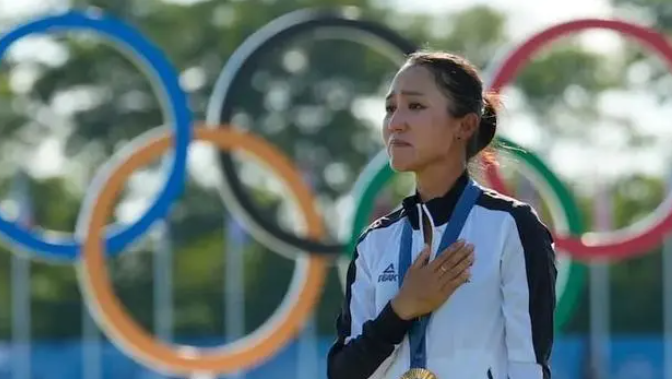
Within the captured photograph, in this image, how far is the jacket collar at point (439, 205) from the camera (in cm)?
Answer: 514

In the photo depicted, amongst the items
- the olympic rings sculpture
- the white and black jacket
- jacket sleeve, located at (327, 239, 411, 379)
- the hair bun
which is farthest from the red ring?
the white and black jacket

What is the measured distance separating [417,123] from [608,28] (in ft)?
37.4

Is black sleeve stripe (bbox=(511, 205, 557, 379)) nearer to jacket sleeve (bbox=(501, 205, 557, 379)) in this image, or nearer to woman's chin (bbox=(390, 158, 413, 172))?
jacket sleeve (bbox=(501, 205, 557, 379))

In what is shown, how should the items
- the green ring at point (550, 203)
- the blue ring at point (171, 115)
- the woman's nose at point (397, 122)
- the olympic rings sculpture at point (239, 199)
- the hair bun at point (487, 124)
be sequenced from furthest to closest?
the green ring at point (550, 203) → the olympic rings sculpture at point (239, 199) → the blue ring at point (171, 115) → the hair bun at point (487, 124) → the woman's nose at point (397, 122)

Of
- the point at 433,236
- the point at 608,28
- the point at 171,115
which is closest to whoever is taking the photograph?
the point at 433,236

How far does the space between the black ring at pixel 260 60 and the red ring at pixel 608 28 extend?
32.3 inches

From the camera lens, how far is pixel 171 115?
15.8 metres

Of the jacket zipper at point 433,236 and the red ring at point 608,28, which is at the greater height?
the red ring at point 608,28

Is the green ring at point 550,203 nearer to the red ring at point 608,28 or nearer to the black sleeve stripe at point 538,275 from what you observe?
the red ring at point 608,28

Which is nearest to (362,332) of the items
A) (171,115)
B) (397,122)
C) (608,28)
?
(397,122)

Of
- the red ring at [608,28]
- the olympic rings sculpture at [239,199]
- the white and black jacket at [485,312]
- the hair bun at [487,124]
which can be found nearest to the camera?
the white and black jacket at [485,312]

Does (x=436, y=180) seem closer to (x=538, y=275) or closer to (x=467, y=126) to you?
(x=467, y=126)

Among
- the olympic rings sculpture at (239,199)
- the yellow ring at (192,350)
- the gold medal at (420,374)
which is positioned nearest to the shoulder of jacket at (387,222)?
the gold medal at (420,374)

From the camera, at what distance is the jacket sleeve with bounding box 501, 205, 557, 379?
5.00m
